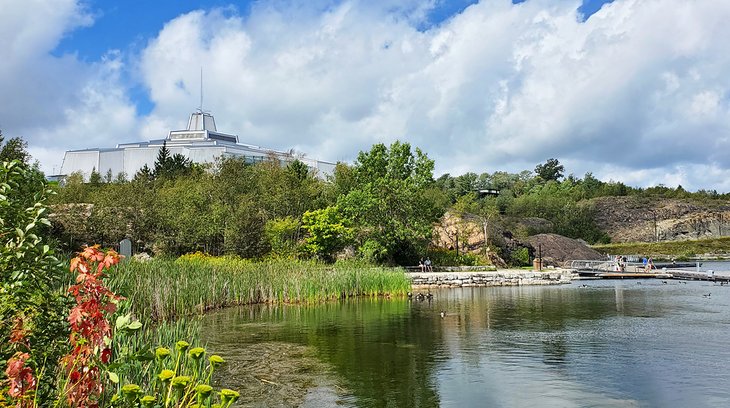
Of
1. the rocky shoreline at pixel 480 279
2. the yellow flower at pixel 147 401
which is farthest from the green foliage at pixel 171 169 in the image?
the yellow flower at pixel 147 401

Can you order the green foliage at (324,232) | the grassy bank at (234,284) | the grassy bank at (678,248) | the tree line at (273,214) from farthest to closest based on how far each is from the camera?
1. the grassy bank at (678,248)
2. the green foliage at (324,232)
3. the tree line at (273,214)
4. the grassy bank at (234,284)

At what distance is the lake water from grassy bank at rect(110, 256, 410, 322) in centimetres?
82

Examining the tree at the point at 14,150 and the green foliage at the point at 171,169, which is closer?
the tree at the point at 14,150

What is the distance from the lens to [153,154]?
87.4 meters

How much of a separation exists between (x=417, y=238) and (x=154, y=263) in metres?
21.0

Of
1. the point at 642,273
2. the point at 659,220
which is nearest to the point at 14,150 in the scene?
the point at 642,273

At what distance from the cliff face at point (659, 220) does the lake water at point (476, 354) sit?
68.5m

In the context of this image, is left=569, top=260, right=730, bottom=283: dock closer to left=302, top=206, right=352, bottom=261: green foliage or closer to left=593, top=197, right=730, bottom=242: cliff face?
left=302, top=206, right=352, bottom=261: green foliage

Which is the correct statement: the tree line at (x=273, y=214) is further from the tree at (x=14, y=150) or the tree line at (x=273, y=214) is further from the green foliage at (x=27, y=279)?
the green foliage at (x=27, y=279)

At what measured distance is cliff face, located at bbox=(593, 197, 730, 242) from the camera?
87.4m

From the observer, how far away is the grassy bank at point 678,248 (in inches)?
2908

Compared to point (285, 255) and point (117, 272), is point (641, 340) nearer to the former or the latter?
point (117, 272)

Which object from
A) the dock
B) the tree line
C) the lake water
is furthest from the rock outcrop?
the lake water

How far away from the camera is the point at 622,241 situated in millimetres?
86750
